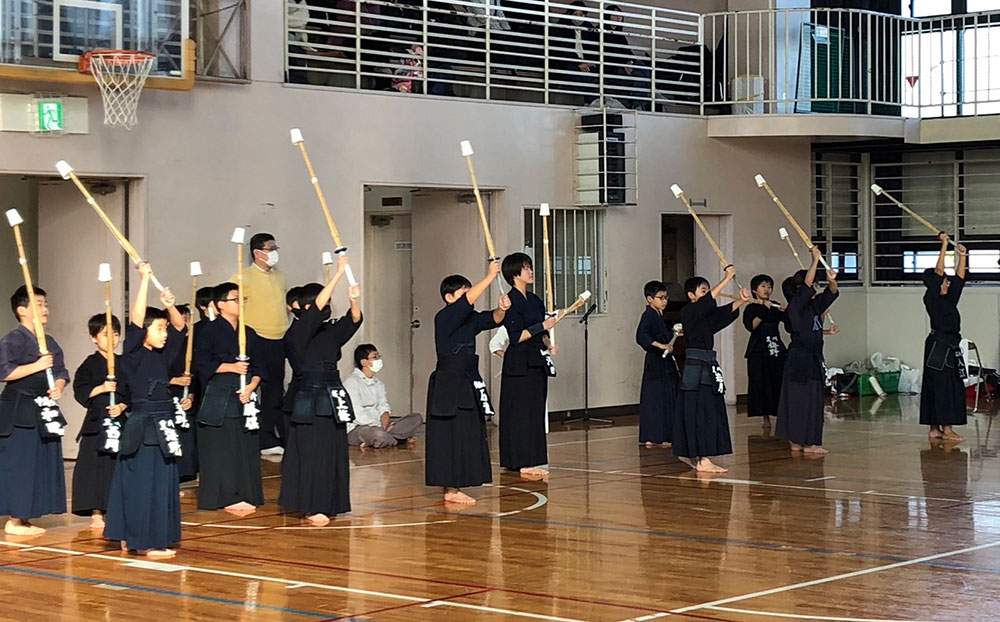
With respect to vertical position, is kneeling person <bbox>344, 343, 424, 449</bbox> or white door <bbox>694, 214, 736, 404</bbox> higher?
white door <bbox>694, 214, 736, 404</bbox>

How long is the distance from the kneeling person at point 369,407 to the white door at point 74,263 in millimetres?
2040

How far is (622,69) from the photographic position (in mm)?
14969

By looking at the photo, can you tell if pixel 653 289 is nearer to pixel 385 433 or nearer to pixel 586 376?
pixel 385 433

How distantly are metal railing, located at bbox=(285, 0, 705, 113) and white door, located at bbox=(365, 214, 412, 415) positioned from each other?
5.74ft

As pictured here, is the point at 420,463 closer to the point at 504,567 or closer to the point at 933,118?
the point at 504,567

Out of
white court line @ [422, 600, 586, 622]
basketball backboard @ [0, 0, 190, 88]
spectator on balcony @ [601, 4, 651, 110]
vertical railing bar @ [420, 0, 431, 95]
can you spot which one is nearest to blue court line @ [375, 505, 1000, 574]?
white court line @ [422, 600, 586, 622]

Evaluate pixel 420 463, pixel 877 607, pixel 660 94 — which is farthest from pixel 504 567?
pixel 660 94

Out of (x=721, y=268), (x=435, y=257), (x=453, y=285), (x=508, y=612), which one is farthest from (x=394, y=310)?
(x=508, y=612)

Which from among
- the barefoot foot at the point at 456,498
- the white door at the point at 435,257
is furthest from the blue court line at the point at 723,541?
the white door at the point at 435,257

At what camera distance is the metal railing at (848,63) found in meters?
15.4

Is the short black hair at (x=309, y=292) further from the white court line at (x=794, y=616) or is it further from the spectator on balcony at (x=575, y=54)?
the spectator on balcony at (x=575, y=54)

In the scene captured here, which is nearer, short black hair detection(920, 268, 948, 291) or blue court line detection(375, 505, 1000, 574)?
blue court line detection(375, 505, 1000, 574)

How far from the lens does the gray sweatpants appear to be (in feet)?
39.5

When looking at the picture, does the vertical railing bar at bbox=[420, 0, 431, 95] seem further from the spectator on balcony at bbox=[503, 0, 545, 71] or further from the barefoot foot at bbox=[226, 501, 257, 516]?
the barefoot foot at bbox=[226, 501, 257, 516]
